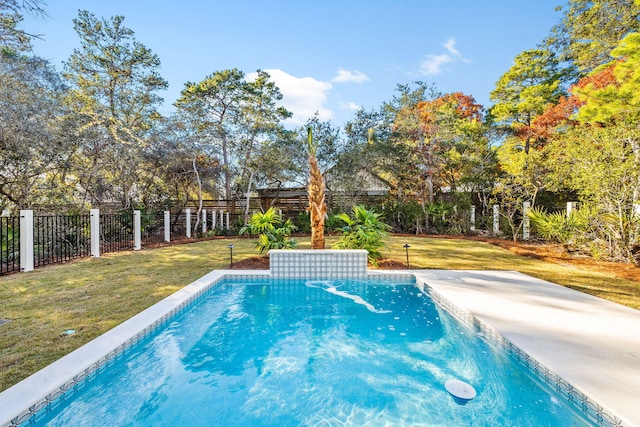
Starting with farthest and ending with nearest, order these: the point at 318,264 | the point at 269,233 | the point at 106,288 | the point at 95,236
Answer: the point at 95,236
the point at 269,233
the point at 318,264
the point at 106,288

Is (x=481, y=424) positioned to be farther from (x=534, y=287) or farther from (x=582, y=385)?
(x=534, y=287)

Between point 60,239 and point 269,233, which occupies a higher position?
point 269,233

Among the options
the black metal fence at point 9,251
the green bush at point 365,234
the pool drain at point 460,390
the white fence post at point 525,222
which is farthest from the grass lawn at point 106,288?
the white fence post at point 525,222

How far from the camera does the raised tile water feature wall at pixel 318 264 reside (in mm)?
7277

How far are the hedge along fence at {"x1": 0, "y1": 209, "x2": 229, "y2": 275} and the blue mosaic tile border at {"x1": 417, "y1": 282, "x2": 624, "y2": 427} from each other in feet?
32.1

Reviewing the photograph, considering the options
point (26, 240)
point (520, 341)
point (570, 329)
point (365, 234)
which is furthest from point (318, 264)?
point (26, 240)

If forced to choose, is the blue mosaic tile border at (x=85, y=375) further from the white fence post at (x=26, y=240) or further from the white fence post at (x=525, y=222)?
the white fence post at (x=525, y=222)

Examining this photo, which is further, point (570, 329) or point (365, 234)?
point (365, 234)

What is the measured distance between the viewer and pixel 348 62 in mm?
17625

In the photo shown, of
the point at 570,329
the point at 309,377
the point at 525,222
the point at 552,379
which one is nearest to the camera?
the point at 552,379

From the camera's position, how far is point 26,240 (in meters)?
7.46

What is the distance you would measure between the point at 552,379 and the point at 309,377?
7.82 ft

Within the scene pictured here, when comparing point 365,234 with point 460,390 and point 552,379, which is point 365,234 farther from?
point 552,379

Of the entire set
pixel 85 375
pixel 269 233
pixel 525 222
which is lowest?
pixel 85 375
